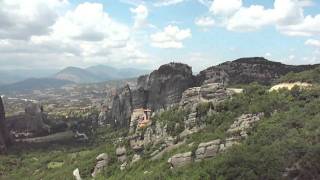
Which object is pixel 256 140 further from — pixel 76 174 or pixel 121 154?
pixel 76 174

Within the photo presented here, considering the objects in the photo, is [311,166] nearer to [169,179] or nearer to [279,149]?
[279,149]

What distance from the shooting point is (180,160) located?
93312 mm

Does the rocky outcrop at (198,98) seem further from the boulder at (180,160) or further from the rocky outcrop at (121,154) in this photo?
the boulder at (180,160)

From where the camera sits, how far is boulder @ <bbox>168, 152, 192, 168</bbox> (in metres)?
92.4

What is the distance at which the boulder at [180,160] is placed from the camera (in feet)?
303

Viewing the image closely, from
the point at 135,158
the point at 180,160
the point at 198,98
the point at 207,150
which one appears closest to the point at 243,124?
the point at 207,150

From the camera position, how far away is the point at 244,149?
8444 centimetres

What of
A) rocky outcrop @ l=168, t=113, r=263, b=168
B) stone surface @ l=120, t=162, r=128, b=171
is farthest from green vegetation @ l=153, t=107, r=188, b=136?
rocky outcrop @ l=168, t=113, r=263, b=168

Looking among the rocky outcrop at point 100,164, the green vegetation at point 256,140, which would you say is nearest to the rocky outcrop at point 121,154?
the green vegetation at point 256,140

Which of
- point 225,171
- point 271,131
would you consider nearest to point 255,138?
point 271,131

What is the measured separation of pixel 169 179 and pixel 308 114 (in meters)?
25.7

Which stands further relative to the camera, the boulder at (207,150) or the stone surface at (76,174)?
the stone surface at (76,174)

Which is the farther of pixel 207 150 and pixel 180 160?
pixel 180 160

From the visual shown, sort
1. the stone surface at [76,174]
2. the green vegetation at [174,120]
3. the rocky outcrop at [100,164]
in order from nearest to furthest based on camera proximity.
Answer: the green vegetation at [174,120]
the rocky outcrop at [100,164]
the stone surface at [76,174]
